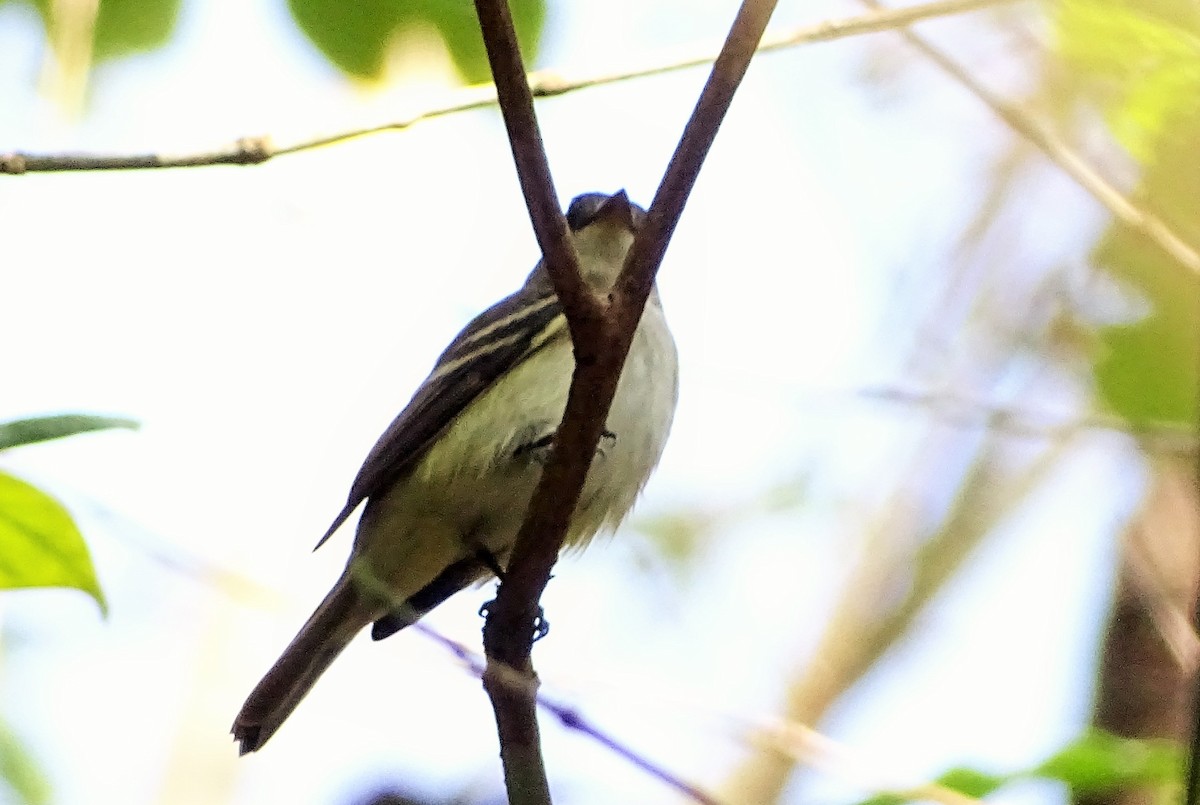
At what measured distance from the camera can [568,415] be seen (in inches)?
87.4

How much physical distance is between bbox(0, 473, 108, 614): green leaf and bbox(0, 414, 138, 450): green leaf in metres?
0.14

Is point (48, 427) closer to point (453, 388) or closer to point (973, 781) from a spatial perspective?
point (973, 781)

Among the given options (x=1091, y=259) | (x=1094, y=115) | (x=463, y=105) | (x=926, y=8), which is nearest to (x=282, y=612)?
(x=463, y=105)

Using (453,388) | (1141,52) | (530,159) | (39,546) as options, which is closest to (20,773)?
(453,388)

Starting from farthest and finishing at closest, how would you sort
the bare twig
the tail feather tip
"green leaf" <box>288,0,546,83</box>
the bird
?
the tail feather tip → the bird → the bare twig → "green leaf" <box>288,0,546,83</box>

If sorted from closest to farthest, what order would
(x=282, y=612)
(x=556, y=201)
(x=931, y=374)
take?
(x=556, y=201)
(x=282, y=612)
(x=931, y=374)

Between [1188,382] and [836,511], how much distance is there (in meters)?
4.51

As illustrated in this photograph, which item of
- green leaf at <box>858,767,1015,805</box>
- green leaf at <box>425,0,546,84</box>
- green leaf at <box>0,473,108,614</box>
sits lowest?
green leaf at <box>0,473,108,614</box>

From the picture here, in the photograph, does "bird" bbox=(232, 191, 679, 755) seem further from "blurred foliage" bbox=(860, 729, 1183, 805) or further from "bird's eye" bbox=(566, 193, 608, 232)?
"blurred foliage" bbox=(860, 729, 1183, 805)

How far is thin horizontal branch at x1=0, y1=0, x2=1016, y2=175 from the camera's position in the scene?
238cm

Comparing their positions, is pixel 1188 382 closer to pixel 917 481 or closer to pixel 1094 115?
pixel 1094 115

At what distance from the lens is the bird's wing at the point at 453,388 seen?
381 cm

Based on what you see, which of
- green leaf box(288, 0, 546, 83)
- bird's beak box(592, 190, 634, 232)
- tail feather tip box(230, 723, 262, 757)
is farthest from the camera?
Result: bird's beak box(592, 190, 634, 232)

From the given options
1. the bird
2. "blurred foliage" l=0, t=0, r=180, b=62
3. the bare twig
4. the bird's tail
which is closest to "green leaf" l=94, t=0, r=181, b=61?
"blurred foliage" l=0, t=0, r=180, b=62
